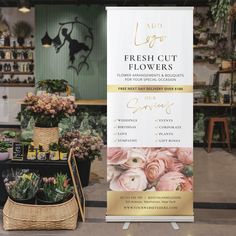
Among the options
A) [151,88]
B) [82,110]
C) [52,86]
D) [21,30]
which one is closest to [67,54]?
[21,30]

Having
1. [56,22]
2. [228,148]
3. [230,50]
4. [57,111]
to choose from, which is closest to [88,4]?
[56,22]

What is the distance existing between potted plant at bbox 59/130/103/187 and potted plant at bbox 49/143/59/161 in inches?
13.3

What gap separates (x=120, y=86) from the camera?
11.7ft

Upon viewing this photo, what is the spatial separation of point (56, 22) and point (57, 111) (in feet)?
19.8

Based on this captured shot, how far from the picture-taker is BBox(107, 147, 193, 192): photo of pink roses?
11.9 ft

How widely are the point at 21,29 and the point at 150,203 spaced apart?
313 inches

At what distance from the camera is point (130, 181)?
3654 millimetres

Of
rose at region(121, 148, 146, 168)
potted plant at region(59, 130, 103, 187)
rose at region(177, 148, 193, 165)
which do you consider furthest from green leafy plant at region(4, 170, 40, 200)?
rose at region(177, 148, 193, 165)

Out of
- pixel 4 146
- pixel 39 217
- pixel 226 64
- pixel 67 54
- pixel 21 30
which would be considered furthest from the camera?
pixel 21 30

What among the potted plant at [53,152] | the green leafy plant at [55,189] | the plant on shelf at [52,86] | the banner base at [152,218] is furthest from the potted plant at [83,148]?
the plant on shelf at [52,86]

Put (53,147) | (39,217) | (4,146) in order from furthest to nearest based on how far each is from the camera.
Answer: (4,146)
(53,147)
(39,217)

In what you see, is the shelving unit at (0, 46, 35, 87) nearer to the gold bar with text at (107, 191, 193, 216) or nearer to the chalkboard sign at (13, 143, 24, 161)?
the chalkboard sign at (13, 143, 24, 161)

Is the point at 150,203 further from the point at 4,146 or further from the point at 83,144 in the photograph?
the point at 4,146

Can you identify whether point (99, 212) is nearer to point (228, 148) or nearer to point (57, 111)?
point (57, 111)
